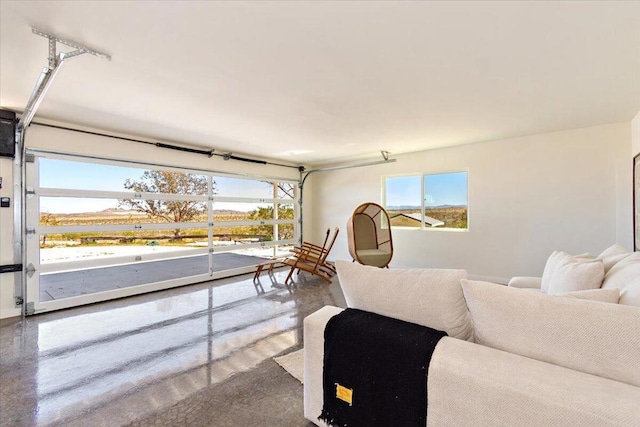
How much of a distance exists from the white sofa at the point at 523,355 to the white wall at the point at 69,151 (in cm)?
459

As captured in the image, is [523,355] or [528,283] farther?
[528,283]

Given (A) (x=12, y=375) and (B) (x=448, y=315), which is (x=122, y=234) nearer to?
(A) (x=12, y=375)

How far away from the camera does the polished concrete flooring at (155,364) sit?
182 centimetres

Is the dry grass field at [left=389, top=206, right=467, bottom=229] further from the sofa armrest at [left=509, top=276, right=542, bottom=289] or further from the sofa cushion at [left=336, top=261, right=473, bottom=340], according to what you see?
the sofa cushion at [left=336, top=261, right=473, bottom=340]

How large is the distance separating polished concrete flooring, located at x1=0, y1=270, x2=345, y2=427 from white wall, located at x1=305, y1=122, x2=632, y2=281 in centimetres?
263

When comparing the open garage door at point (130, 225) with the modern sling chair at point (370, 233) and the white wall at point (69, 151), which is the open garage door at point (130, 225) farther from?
the modern sling chair at point (370, 233)

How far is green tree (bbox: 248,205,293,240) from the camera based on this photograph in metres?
6.34

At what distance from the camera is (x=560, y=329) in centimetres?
109

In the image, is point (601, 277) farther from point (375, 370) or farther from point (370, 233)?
point (370, 233)

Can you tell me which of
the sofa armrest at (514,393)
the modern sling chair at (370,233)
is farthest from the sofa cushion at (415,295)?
the modern sling chair at (370,233)

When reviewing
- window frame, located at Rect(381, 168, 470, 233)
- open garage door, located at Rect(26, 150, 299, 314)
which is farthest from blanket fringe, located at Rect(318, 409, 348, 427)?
window frame, located at Rect(381, 168, 470, 233)

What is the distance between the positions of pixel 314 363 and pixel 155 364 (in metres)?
1.57

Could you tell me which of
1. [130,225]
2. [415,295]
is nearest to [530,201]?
[415,295]

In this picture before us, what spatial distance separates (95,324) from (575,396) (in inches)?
162
